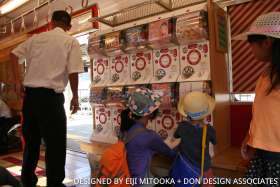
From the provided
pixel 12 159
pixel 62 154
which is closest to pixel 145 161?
pixel 62 154

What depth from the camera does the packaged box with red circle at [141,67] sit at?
7.66ft

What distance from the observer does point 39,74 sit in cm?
202

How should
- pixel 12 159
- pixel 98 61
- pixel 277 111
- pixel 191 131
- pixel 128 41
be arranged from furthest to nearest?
1. pixel 12 159
2. pixel 98 61
3. pixel 128 41
4. pixel 191 131
5. pixel 277 111

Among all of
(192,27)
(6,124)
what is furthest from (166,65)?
(6,124)

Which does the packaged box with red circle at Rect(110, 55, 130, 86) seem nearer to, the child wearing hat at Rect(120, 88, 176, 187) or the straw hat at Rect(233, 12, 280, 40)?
the child wearing hat at Rect(120, 88, 176, 187)

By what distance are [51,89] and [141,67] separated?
789mm

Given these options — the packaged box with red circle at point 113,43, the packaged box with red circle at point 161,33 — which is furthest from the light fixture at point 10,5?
the packaged box with red circle at point 161,33

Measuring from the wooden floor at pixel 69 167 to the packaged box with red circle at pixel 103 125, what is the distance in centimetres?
37

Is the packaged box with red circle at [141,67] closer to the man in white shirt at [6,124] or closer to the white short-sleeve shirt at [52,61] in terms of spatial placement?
the white short-sleeve shirt at [52,61]

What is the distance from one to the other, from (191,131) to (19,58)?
1.48 m

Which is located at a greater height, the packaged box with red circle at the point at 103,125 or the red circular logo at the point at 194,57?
the red circular logo at the point at 194,57

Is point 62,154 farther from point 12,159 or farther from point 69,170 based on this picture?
point 12,159

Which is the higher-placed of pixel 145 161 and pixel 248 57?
pixel 248 57

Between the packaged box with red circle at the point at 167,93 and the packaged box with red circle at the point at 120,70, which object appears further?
the packaged box with red circle at the point at 120,70
